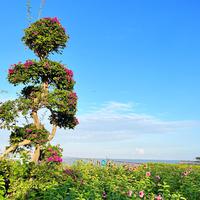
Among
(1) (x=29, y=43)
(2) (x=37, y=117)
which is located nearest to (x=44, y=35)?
(1) (x=29, y=43)

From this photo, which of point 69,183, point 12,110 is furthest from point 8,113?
point 69,183

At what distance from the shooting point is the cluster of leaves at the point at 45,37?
14.3 metres

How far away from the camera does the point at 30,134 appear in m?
13.6

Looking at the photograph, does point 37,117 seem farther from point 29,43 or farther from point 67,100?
point 29,43

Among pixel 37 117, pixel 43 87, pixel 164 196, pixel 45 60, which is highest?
pixel 45 60

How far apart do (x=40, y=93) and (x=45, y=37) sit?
2.06 meters

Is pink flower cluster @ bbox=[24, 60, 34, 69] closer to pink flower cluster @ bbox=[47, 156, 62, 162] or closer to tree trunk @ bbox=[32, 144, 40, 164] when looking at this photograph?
tree trunk @ bbox=[32, 144, 40, 164]

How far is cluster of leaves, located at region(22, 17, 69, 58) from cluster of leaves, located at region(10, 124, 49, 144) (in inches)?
111

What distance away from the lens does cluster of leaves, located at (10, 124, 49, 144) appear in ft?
44.6

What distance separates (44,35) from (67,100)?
8.69 feet

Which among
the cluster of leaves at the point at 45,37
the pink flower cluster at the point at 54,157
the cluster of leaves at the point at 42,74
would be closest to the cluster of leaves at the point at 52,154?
the pink flower cluster at the point at 54,157

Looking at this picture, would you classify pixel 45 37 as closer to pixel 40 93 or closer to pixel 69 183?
pixel 40 93

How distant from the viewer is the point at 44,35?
14.4m

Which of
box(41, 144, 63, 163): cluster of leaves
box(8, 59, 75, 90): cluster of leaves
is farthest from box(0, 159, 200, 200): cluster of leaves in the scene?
box(8, 59, 75, 90): cluster of leaves
